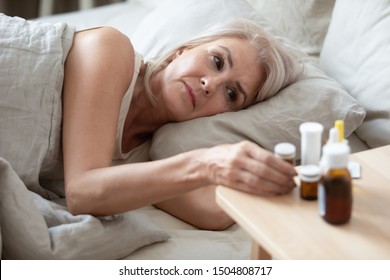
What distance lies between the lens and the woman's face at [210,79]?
1.51m

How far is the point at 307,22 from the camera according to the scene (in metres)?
1.93

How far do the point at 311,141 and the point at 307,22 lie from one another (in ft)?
3.24

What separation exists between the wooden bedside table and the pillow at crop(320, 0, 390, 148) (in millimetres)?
528

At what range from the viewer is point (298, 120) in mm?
1555

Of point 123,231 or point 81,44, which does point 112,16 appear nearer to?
point 81,44

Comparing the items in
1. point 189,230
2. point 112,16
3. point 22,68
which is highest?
point 22,68

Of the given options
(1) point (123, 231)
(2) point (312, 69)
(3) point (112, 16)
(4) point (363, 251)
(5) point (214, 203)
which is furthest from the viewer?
(3) point (112, 16)

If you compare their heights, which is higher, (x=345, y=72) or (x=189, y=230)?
(x=345, y=72)

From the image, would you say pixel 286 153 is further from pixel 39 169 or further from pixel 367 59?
pixel 367 59

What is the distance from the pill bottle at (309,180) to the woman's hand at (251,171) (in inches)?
1.1

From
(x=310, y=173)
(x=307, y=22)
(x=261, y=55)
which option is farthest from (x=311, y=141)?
(x=307, y=22)

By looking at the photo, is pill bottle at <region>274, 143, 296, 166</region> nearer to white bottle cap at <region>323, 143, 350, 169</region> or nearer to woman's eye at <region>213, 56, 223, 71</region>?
white bottle cap at <region>323, 143, 350, 169</region>

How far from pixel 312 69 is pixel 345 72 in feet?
0.31
